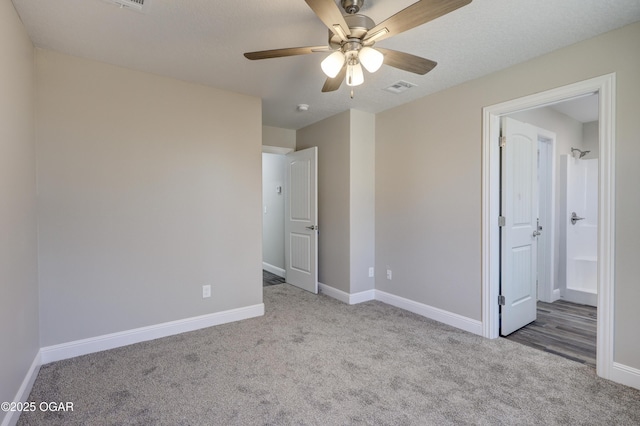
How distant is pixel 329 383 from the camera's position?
2.11m

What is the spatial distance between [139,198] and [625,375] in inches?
154

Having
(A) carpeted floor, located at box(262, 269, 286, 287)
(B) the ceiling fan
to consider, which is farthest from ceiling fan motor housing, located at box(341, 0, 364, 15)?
(A) carpeted floor, located at box(262, 269, 286, 287)

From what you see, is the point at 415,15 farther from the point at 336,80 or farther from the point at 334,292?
the point at 334,292

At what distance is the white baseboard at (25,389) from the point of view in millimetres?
1632

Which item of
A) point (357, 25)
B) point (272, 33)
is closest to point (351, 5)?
point (357, 25)

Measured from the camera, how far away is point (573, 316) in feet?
11.3

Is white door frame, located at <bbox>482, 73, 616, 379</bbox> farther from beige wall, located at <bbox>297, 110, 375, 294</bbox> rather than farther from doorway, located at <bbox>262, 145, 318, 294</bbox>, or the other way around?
doorway, located at <bbox>262, 145, 318, 294</bbox>

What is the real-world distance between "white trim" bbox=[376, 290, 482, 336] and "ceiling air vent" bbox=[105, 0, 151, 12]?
350 centimetres

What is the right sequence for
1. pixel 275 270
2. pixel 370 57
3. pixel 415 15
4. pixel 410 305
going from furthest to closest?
pixel 275 270
pixel 410 305
pixel 370 57
pixel 415 15

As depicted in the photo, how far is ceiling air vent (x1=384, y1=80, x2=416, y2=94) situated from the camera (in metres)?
2.99

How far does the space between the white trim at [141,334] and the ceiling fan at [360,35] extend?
8.03 feet

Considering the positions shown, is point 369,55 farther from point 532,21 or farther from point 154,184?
point 154,184

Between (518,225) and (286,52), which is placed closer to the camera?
(286,52)

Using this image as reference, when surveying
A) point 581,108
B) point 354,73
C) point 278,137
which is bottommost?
point 354,73
